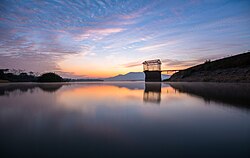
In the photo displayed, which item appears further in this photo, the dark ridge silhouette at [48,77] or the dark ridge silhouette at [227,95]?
the dark ridge silhouette at [48,77]

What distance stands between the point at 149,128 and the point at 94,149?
104 cm

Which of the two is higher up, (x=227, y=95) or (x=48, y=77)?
(x=48, y=77)

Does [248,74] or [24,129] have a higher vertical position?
[248,74]

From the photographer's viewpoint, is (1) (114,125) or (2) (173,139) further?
(1) (114,125)

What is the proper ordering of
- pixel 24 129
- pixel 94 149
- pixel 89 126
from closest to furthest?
pixel 94 149 < pixel 24 129 < pixel 89 126

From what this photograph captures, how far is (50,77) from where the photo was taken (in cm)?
4803

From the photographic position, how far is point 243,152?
5.16 feet

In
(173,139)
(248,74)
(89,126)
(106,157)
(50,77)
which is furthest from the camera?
(50,77)

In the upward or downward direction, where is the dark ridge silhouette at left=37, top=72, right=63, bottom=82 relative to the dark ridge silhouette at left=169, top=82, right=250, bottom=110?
upward

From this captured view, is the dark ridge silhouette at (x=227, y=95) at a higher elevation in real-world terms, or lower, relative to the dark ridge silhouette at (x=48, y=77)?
lower

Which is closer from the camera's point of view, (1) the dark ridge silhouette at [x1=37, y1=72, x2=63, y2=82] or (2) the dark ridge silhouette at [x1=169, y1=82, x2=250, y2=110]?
(2) the dark ridge silhouette at [x1=169, y1=82, x2=250, y2=110]

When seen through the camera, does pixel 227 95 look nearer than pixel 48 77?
Yes

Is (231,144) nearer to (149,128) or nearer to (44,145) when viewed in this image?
(149,128)

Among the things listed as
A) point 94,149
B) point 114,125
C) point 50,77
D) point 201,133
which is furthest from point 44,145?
point 50,77
